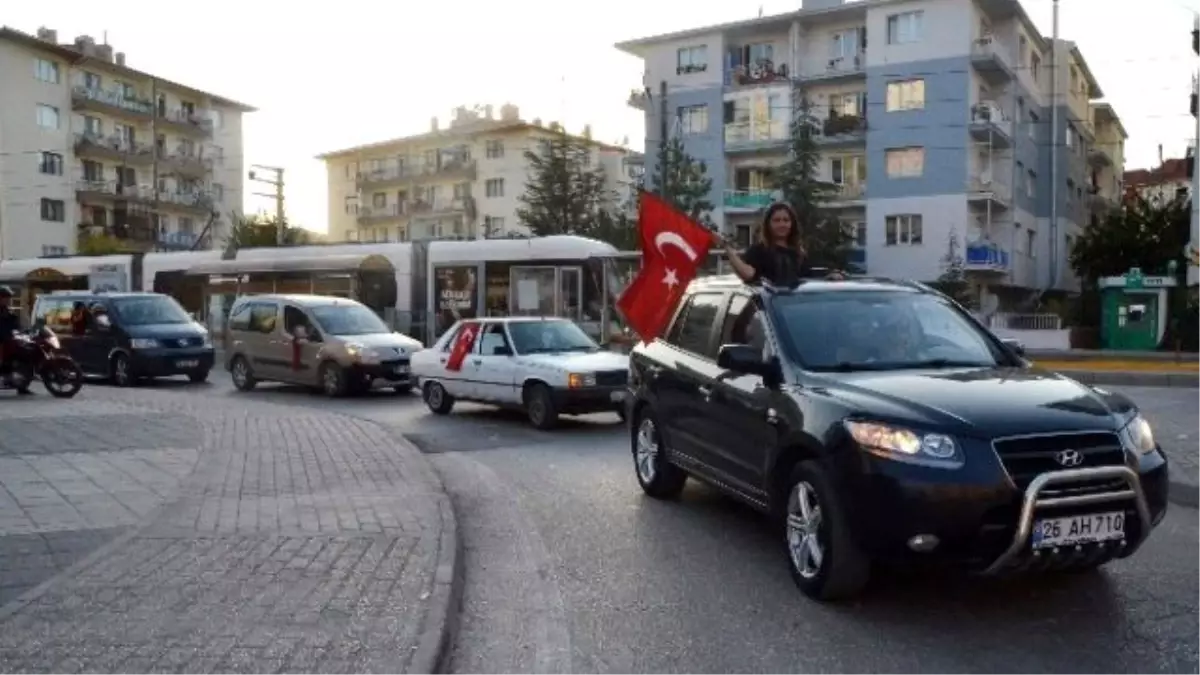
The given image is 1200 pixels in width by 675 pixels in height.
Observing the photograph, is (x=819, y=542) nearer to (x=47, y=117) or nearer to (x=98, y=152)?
(x=47, y=117)

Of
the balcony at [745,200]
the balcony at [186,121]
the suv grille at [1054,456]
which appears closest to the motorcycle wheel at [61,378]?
the suv grille at [1054,456]

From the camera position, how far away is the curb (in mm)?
4625

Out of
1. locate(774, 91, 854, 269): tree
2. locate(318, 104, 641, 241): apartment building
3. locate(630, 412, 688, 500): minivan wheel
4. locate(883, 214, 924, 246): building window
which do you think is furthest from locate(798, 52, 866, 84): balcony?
locate(630, 412, 688, 500): minivan wheel

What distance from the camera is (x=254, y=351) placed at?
67.5ft

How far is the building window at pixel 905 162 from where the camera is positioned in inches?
1833

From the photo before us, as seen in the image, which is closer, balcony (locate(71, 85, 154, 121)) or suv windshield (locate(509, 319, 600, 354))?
suv windshield (locate(509, 319, 600, 354))

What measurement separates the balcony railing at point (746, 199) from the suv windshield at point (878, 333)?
44318mm

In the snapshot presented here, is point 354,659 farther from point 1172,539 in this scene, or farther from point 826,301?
point 1172,539

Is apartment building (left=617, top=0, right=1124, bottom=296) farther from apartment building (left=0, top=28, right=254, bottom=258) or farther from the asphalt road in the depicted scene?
the asphalt road

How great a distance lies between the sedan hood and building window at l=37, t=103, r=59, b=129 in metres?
67.1

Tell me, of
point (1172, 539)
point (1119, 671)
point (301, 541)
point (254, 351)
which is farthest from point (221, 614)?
point (254, 351)

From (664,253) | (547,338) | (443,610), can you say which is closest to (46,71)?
(547,338)

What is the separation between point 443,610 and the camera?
5.24 metres

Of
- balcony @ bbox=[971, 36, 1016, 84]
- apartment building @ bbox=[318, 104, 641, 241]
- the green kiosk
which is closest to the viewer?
the green kiosk
